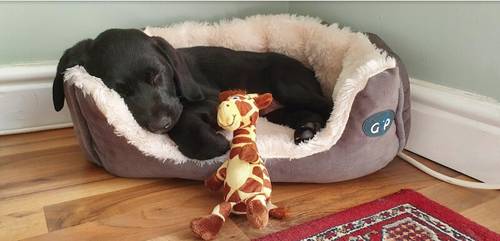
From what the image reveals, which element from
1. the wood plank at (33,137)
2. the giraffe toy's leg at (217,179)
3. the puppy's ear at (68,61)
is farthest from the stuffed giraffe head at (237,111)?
the wood plank at (33,137)

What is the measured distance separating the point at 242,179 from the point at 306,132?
0.82ft

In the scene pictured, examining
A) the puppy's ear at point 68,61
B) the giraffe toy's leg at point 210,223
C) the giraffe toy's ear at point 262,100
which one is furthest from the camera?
the puppy's ear at point 68,61

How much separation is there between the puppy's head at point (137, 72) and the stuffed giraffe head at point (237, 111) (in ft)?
0.52

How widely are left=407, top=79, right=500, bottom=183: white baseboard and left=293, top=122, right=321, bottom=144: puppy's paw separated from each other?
31 centimetres

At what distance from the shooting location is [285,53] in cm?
150

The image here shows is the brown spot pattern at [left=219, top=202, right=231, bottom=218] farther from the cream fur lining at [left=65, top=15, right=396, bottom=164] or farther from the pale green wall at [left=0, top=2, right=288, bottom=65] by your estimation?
the pale green wall at [left=0, top=2, right=288, bottom=65]

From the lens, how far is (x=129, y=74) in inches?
38.7

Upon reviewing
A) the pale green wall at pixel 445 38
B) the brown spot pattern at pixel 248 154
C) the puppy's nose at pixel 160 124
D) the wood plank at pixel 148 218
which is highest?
the pale green wall at pixel 445 38

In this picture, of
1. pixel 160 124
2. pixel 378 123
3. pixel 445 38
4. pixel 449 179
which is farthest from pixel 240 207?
pixel 445 38

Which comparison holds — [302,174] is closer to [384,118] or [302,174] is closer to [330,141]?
[330,141]

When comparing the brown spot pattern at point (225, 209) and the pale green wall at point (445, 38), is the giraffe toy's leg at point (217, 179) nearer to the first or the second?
the brown spot pattern at point (225, 209)

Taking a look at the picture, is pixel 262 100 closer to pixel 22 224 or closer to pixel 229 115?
pixel 229 115

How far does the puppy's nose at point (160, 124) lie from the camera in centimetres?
97

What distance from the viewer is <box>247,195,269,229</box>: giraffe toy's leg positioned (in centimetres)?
82
